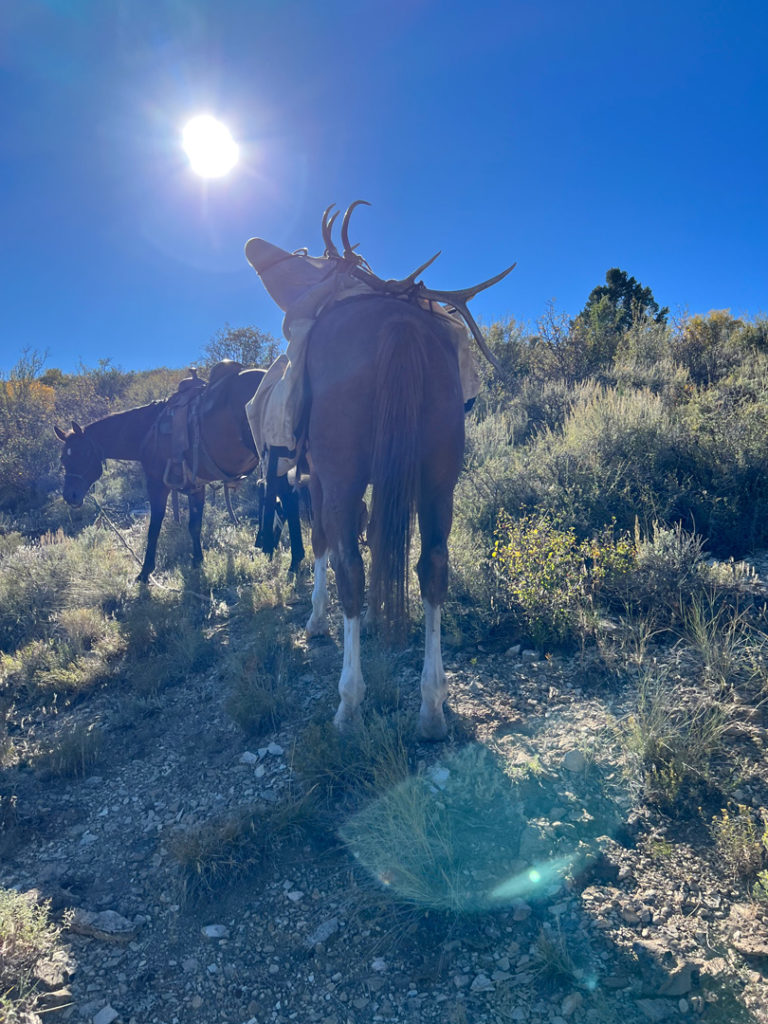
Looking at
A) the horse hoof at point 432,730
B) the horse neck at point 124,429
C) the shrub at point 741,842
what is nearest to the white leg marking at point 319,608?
the horse hoof at point 432,730

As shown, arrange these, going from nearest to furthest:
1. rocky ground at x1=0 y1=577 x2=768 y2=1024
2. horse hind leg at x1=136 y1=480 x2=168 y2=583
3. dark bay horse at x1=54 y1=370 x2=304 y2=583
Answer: rocky ground at x1=0 y1=577 x2=768 y2=1024 < dark bay horse at x1=54 y1=370 x2=304 y2=583 < horse hind leg at x1=136 y1=480 x2=168 y2=583

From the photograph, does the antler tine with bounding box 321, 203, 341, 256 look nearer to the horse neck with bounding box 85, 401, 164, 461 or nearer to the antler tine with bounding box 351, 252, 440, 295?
the antler tine with bounding box 351, 252, 440, 295

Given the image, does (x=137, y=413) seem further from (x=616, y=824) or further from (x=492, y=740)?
(x=616, y=824)

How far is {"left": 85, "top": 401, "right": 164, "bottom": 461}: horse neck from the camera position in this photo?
7121 millimetres

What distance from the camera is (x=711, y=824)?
2105 millimetres

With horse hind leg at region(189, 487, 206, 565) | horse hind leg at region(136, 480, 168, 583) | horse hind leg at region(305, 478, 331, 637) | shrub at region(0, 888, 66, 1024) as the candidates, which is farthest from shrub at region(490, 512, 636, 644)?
horse hind leg at region(136, 480, 168, 583)

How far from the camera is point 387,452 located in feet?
9.18

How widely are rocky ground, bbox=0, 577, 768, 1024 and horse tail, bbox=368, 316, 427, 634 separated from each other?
873 mm

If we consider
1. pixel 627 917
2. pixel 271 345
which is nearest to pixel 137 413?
pixel 627 917

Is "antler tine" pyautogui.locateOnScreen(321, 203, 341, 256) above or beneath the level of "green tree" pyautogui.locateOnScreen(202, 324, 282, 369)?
beneath

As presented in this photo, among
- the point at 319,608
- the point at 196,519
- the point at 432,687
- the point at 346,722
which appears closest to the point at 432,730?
the point at 432,687

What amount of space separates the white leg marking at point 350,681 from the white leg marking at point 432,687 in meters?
0.37

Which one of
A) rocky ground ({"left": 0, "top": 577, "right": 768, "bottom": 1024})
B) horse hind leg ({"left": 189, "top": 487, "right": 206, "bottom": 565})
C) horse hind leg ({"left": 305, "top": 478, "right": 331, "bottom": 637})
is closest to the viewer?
rocky ground ({"left": 0, "top": 577, "right": 768, "bottom": 1024})

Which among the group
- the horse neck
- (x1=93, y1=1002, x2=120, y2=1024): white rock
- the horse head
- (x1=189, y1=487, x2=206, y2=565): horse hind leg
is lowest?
(x1=93, y1=1002, x2=120, y2=1024): white rock
